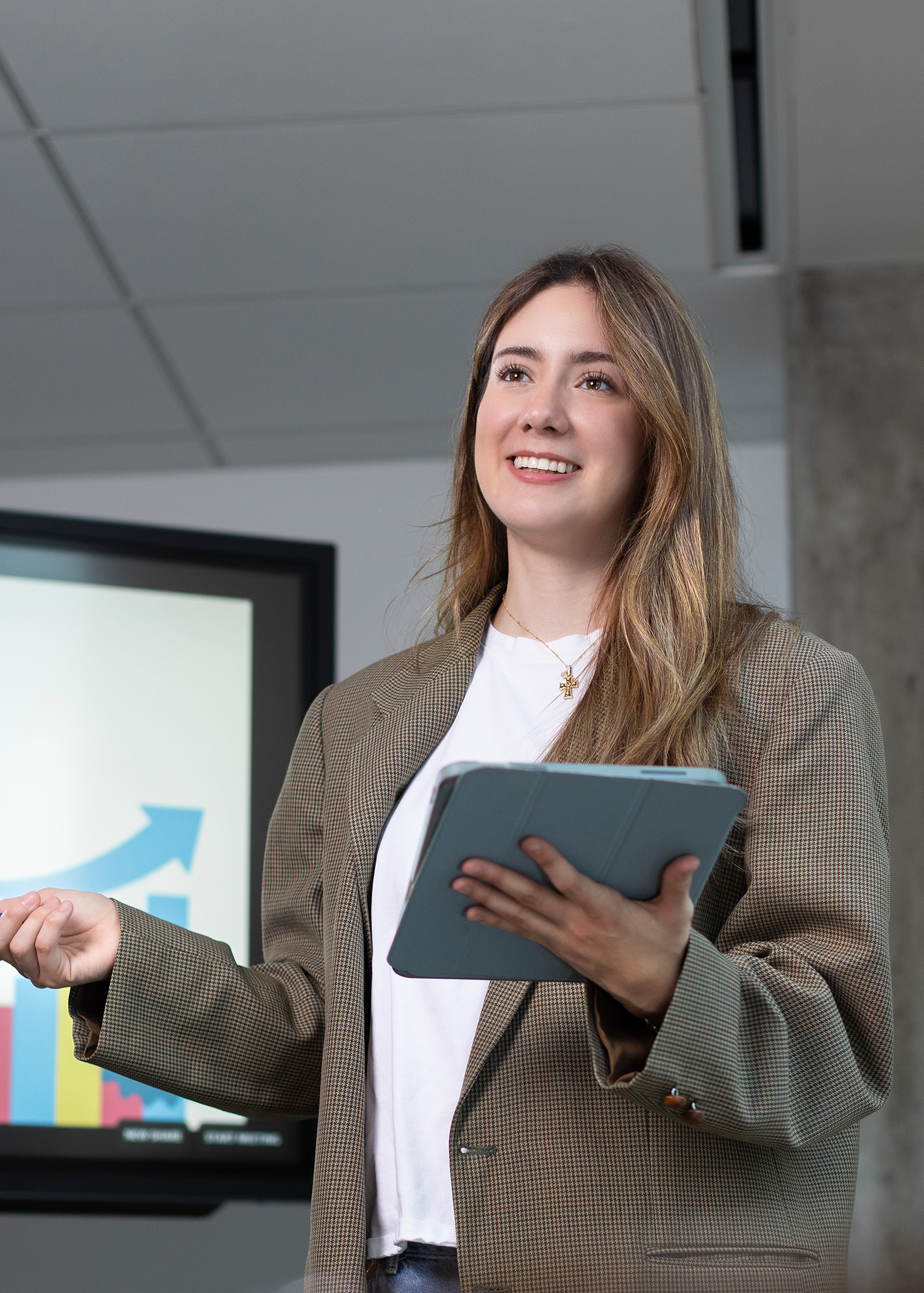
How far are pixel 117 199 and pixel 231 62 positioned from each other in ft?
1.69

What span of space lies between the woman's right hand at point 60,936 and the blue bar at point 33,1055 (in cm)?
126

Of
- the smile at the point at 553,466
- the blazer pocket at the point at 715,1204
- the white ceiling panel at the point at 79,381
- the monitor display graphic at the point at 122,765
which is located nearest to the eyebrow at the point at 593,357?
the smile at the point at 553,466

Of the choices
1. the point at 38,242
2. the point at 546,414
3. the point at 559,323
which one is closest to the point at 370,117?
the point at 38,242

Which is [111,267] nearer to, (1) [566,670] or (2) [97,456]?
(2) [97,456]

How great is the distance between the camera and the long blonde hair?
1.23m

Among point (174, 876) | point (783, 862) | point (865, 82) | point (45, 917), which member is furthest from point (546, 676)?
point (865, 82)

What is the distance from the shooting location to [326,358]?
A: 3533mm

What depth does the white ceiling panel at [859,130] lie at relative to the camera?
2.53 meters

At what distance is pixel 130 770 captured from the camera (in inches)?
100

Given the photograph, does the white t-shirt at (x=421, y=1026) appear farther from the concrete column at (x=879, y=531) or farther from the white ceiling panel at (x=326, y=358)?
the white ceiling panel at (x=326, y=358)

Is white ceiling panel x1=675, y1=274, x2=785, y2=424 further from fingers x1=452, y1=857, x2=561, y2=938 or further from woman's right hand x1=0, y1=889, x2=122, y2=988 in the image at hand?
fingers x1=452, y1=857, x2=561, y2=938

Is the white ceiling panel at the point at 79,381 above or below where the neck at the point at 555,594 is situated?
above

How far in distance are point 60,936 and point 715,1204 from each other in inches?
23.6

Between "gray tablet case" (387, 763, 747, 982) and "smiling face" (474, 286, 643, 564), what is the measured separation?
545mm
